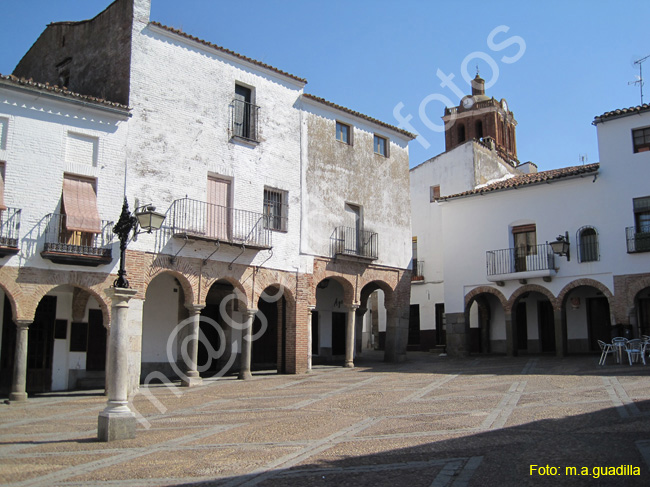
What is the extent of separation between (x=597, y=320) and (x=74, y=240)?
63.9 feet

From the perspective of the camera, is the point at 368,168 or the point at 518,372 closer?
the point at 518,372

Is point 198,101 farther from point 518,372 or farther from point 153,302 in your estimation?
point 518,372

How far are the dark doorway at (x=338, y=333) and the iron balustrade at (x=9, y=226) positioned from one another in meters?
13.3

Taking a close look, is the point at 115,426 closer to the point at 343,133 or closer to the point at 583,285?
the point at 343,133

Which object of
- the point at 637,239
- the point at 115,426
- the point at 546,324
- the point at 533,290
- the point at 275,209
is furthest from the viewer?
the point at 546,324

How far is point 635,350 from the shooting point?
18.3m

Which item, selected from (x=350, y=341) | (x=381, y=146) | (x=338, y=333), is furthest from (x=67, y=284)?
(x=381, y=146)

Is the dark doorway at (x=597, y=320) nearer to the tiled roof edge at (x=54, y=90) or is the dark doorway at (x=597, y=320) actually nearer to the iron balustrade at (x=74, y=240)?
the iron balustrade at (x=74, y=240)

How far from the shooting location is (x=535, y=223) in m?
25.2

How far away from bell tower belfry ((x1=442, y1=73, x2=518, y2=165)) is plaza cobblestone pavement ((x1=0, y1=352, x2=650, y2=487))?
3015 centimetres

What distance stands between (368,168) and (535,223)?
23.2 ft

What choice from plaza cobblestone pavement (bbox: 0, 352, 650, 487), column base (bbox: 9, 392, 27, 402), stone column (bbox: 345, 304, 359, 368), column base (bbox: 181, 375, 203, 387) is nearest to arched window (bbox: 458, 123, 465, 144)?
stone column (bbox: 345, 304, 359, 368)

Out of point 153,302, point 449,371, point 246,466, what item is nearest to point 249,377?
point 153,302

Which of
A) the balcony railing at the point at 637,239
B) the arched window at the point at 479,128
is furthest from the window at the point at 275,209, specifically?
the arched window at the point at 479,128
